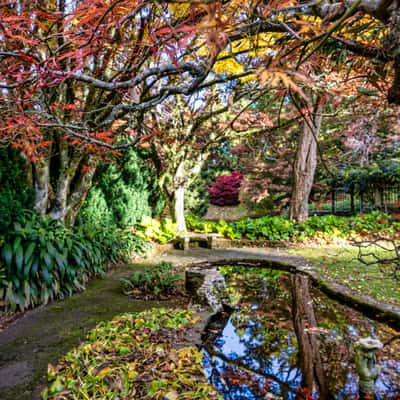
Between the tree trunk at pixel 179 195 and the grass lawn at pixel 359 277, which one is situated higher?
the tree trunk at pixel 179 195

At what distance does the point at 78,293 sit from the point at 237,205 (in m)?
15.2

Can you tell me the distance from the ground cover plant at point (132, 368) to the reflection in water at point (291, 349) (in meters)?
0.31

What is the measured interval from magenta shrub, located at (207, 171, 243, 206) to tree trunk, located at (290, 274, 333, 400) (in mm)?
12577

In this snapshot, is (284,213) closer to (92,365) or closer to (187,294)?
(187,294)

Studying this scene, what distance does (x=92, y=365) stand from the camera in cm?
198

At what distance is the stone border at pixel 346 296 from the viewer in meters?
3.03

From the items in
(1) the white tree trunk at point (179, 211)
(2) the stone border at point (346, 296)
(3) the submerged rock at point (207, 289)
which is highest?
(1) the white tree trunk at point (179, 211)

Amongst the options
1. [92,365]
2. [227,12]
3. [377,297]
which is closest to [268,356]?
[92,365]

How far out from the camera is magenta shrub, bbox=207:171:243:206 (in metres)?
17.0

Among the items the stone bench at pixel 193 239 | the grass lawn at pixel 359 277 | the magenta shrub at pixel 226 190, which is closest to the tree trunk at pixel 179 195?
the stone bench at pixel 193 239

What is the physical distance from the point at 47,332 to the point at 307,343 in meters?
2.36

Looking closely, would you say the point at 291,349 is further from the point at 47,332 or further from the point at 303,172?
the point at 303,172

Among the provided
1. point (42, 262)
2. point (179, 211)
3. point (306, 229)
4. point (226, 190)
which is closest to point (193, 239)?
point (179, 211)

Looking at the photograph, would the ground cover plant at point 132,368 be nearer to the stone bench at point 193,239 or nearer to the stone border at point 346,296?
the stone border at point 346,296
